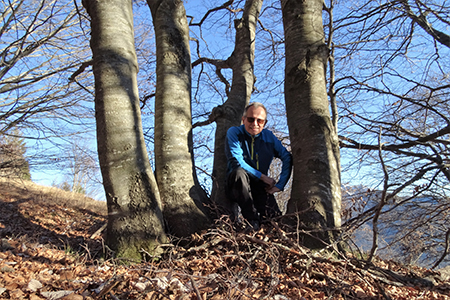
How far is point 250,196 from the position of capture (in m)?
2.97

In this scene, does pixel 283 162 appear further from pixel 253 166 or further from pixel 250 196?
pixel 250 196

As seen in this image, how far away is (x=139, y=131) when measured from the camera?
3.04 m

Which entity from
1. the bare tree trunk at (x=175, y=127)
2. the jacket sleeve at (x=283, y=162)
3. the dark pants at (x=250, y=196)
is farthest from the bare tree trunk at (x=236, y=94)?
the jacket sleeve at (x=283, y=162)

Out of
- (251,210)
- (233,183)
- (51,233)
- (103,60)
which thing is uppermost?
(103,60)

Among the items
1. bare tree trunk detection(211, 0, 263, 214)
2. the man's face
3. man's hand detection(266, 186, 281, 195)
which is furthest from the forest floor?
the man's face

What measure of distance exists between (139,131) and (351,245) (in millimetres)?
2488

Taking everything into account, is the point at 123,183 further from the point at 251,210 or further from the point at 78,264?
the point at 251,210

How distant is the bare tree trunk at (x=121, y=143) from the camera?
8.77 feet

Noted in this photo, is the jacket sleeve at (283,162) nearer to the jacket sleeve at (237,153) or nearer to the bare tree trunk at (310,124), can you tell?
the bare tree trunk at (310,124)

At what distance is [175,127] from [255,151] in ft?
3.27

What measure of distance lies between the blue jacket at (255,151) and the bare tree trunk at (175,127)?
1.68 feet

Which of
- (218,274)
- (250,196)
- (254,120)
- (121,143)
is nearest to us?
(218,274)

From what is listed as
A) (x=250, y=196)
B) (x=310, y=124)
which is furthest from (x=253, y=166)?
(x=310, y=124)

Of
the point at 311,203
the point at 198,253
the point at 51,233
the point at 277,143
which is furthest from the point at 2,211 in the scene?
the point at 311,203
